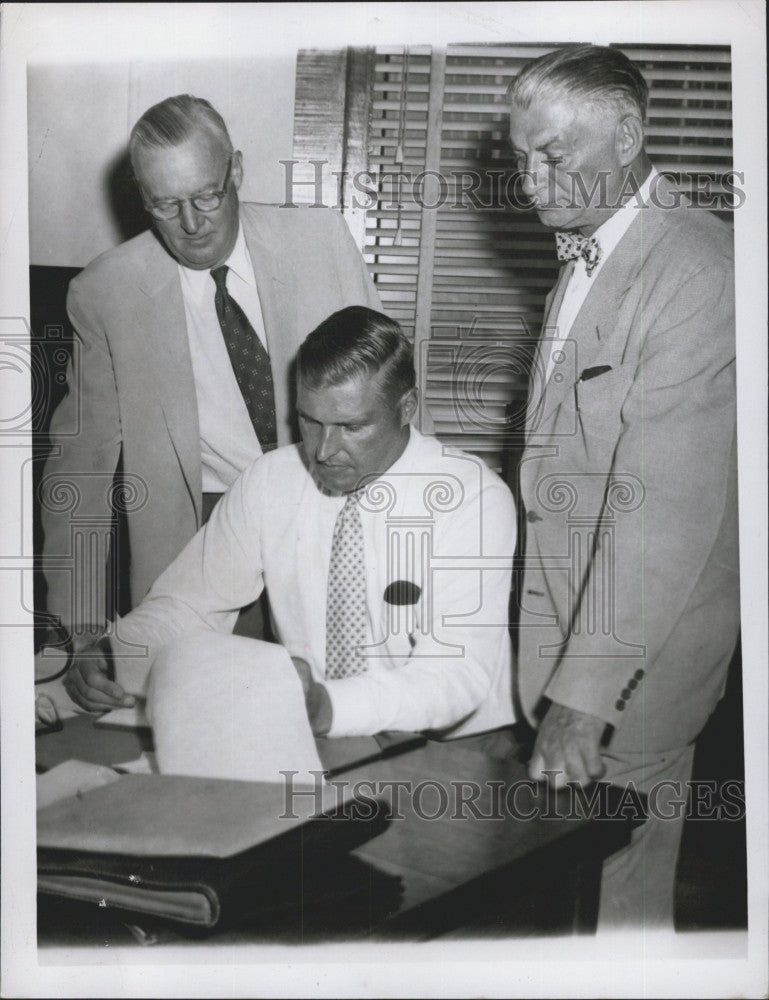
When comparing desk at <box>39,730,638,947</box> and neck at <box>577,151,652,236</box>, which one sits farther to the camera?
neck at <box>577,151,652,236</box>

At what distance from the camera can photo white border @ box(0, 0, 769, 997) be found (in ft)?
6.19

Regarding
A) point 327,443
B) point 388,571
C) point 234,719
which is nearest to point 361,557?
point 388,571

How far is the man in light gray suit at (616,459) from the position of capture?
1.89m

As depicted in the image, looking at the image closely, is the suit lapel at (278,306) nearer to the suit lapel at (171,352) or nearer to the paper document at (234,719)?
the suit lapel at (171,352)

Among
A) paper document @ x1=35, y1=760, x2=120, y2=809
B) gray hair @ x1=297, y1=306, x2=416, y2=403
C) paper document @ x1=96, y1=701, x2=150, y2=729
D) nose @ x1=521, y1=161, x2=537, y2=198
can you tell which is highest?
nose @ x1=521, y1=161, x2=537, y2=198

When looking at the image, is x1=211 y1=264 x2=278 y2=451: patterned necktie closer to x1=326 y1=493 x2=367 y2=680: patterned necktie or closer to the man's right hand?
x1=326 y1=493 x2=367 y2=680: patterned necktie

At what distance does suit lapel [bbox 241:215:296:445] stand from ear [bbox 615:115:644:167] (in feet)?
2.23

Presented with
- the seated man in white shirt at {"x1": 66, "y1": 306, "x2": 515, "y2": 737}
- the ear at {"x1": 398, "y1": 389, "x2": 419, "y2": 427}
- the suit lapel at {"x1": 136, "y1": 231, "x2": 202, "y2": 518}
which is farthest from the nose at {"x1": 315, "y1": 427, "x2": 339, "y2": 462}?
the suit lapel at {"x1": 136, "y1": 231, "x2": 202, "y2": 518}

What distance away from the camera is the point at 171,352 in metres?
1.95

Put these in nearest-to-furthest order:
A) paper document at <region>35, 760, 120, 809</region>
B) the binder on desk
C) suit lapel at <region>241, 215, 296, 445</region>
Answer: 1. the binder on desk
2. paper document at <region>35, 760, 120, 809</region>
3. suit lapel at <region>241, 215, 296, 445</region>

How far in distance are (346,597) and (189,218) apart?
0.80 meters

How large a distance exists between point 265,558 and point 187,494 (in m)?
0.20

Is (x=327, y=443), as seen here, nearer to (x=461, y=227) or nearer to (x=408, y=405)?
(x=408, y=405)

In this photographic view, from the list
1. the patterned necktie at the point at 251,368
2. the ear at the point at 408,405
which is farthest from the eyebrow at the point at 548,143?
the patterned necktie at the point at 251,368
